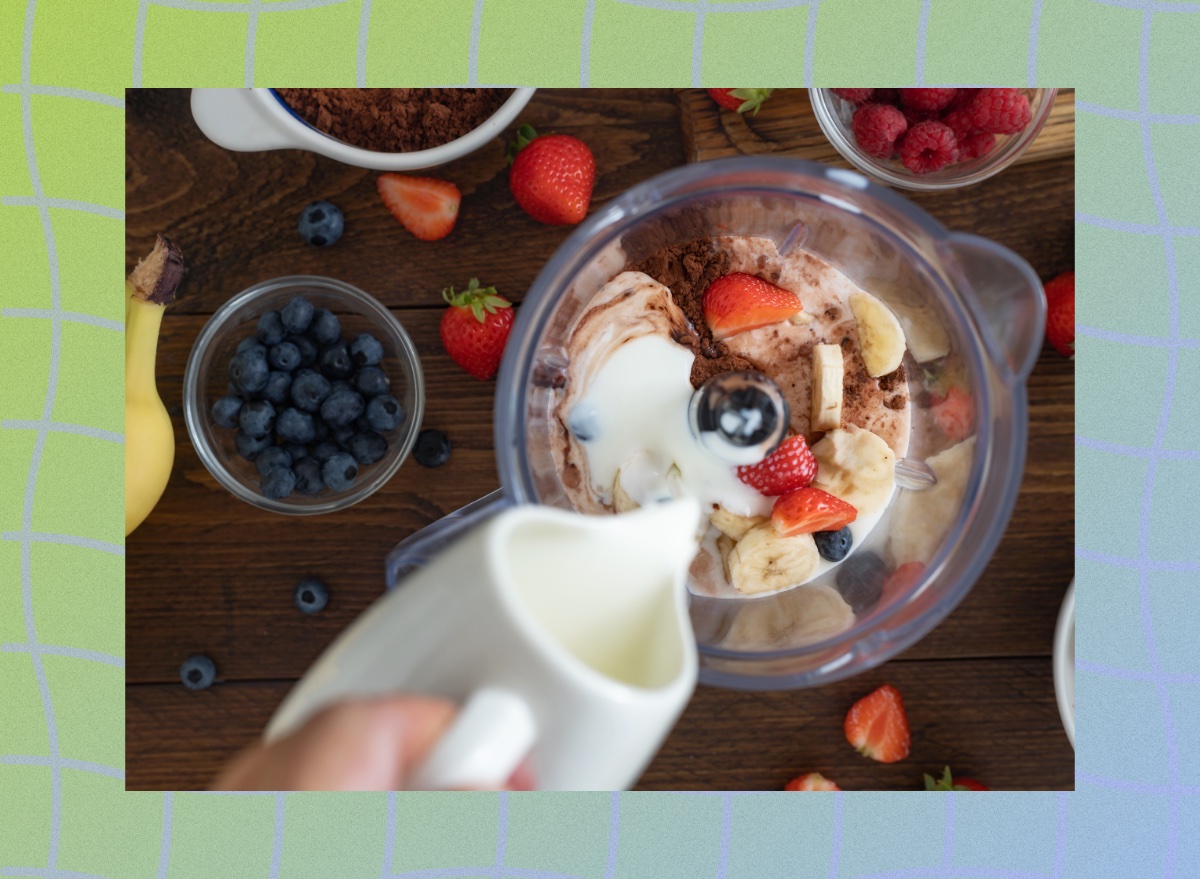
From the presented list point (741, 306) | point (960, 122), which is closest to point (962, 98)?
point (960, 122)

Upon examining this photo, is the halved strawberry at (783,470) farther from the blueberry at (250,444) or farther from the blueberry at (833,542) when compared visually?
the blueberry at (250,444)

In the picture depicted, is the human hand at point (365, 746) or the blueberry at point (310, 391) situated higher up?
the blueberry at point (310, 391)

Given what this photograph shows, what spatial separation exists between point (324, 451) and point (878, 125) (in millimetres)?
586

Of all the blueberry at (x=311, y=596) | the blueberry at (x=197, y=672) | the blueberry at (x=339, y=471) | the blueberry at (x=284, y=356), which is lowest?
the blueberry at (x=197, y=672)

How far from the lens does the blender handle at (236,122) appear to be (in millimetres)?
811

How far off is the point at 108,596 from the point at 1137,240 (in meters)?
0.94

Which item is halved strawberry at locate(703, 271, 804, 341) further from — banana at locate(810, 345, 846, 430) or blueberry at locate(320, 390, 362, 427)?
blueberry at locate(320, 390, 362, 427)

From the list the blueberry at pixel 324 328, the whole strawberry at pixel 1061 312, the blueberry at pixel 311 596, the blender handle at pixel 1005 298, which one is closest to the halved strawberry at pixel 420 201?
the blueberry at pixel 324 328

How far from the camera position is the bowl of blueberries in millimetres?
846

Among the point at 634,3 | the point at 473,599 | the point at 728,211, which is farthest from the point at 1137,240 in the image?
the point at 473,599

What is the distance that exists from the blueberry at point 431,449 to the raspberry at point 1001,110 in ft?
1.85

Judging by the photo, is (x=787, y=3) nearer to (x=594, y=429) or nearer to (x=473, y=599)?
(x=594, y=429)

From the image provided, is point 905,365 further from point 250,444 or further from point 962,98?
point 250,444

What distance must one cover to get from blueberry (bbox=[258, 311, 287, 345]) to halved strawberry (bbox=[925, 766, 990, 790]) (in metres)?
0.74
